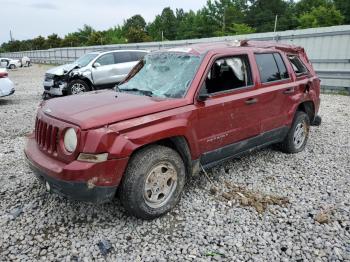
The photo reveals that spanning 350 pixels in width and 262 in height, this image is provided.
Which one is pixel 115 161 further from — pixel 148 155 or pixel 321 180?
pixel 321 180

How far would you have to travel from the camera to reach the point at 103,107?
3330 millimetres

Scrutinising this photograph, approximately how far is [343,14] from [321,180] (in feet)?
125

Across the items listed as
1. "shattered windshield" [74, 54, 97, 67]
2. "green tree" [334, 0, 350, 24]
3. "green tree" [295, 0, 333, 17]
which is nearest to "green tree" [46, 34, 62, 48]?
"green tree" [295, 0, 333, 17]

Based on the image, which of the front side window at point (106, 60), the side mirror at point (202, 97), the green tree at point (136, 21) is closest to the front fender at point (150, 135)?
the side mirror at point (202, 97)

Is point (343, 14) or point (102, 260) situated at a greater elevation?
point (343, 14)

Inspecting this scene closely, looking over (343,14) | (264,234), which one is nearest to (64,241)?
(264,234)

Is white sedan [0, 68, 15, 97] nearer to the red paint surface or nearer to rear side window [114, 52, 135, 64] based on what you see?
rear side window [114, 52, 135, 64]

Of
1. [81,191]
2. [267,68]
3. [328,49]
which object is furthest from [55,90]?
[328,49]

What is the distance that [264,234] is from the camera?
10.7 feet

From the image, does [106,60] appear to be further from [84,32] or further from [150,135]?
→ [84,32]

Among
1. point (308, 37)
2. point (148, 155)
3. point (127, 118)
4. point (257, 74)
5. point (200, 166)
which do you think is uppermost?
point (308, 37)

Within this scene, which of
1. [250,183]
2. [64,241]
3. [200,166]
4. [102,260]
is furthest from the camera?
[250,183]

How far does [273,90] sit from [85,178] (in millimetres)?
2973

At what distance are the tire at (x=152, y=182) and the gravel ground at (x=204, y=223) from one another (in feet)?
0.58
